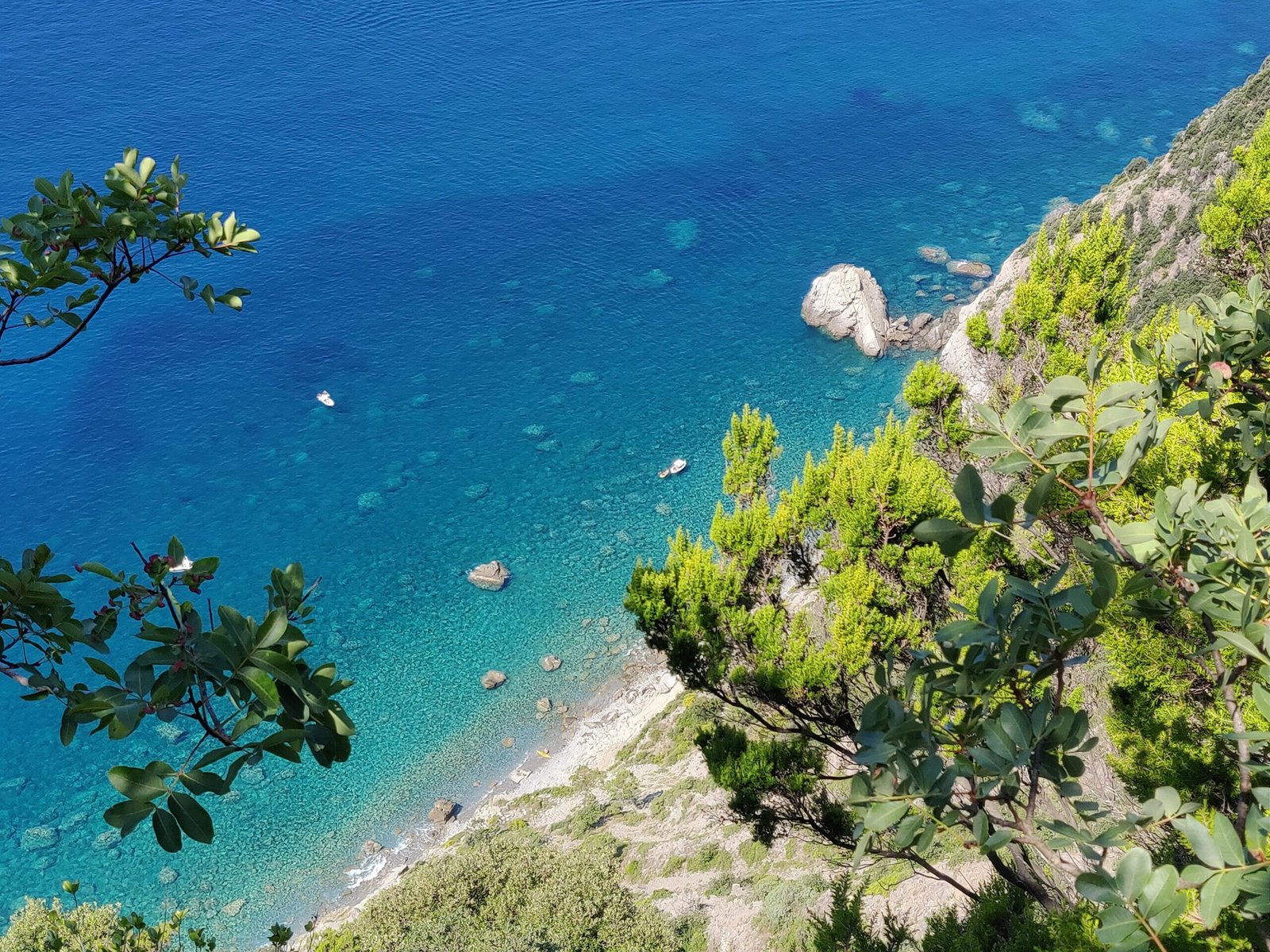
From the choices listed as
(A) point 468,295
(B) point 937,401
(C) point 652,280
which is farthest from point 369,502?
(B) point 937,401

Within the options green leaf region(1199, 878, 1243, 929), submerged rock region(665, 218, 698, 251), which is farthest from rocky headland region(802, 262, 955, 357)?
green leaf region(1199, 878, 1243, 929)

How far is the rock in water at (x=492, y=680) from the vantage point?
2397cm

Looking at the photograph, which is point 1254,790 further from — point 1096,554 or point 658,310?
point 658,310

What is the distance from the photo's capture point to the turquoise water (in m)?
23.6

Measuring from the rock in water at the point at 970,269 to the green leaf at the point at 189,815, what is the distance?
3838cm

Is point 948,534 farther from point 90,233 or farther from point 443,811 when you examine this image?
point 443,811

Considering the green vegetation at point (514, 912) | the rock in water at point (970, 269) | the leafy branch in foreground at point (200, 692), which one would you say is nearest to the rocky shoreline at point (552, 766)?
the green vegetation at point (514, 912)

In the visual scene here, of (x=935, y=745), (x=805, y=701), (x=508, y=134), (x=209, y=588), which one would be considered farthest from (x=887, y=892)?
(x=508, y=134)

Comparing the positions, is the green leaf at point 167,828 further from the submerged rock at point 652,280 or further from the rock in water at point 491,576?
the submerged rock at point 652,280

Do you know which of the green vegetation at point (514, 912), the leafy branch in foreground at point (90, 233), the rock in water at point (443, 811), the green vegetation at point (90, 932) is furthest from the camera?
the rock in water at point (443, 811)

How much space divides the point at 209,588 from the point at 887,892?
71.1 ft

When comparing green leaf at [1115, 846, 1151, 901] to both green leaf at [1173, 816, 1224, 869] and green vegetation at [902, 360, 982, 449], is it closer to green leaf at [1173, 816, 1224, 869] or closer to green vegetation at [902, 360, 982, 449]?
green leaf at [1173, 816, 1224, 869]

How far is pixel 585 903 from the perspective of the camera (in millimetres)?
12109

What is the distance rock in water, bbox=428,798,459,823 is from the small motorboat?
12.1 metres
